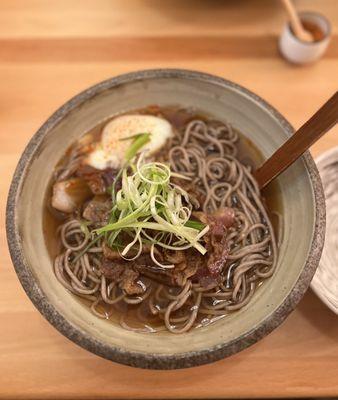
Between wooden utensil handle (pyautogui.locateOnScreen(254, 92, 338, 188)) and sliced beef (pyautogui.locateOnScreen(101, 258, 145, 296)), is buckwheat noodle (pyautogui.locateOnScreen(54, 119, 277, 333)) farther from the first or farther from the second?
wooden utensil handle (pyautogui.locateOnScreen(254, 92, 338, 188))

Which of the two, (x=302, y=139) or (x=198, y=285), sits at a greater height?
(x=302, y=139)

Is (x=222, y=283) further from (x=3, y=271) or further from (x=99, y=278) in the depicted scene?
(x=3, y=271)

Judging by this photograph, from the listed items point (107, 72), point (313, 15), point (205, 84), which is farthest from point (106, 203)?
point (313, 15)

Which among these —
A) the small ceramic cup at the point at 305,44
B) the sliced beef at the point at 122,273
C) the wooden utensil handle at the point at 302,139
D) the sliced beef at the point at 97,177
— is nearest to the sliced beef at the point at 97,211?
the sliced beef at the point at 97,177

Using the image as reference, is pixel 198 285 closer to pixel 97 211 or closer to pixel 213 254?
pixel 213 254

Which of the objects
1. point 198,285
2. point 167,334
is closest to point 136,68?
point 198,285

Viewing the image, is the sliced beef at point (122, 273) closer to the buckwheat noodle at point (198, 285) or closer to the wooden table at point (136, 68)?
the buckwheat noodle at point (198, 285)
